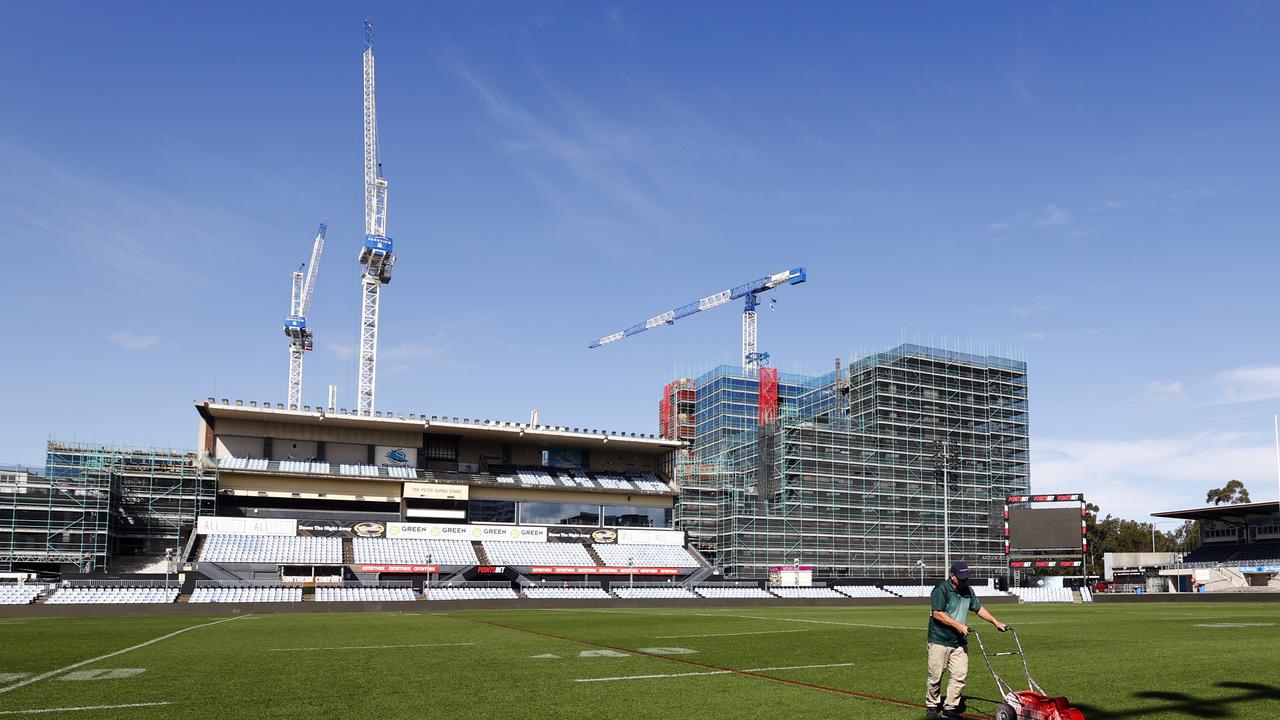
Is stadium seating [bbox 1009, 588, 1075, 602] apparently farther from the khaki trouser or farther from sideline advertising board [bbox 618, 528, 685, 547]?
the khaki trouser

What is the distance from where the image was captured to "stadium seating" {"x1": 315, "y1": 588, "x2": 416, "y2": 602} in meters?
61.7

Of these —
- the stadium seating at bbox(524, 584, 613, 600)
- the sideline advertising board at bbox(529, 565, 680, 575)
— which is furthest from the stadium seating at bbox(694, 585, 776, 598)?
the sideline advertising board at bbox(529, 565, 680, 575)

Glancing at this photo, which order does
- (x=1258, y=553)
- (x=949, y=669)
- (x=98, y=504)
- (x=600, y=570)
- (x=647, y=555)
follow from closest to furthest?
(x=949, y=669) → (x=98, y=504) → (x=600, y=570) → (x=647, y=555) → (x=1258, y=553)

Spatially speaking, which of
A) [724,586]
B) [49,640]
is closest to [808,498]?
[724,586]

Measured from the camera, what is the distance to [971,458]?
110m

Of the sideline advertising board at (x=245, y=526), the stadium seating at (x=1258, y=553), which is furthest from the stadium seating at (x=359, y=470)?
the stadium seating at (x=1258, y=553)

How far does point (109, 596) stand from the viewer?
57.2m

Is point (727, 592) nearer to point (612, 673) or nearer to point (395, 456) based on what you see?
point (395, 456)

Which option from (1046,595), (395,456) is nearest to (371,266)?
(395,456)

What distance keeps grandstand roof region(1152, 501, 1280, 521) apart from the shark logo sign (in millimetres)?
87200

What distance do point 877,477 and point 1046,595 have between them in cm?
3483

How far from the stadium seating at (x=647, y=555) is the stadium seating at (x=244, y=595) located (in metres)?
30.8

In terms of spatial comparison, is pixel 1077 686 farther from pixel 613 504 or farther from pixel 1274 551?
pixel 1274 551

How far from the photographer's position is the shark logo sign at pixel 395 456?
90625mm
